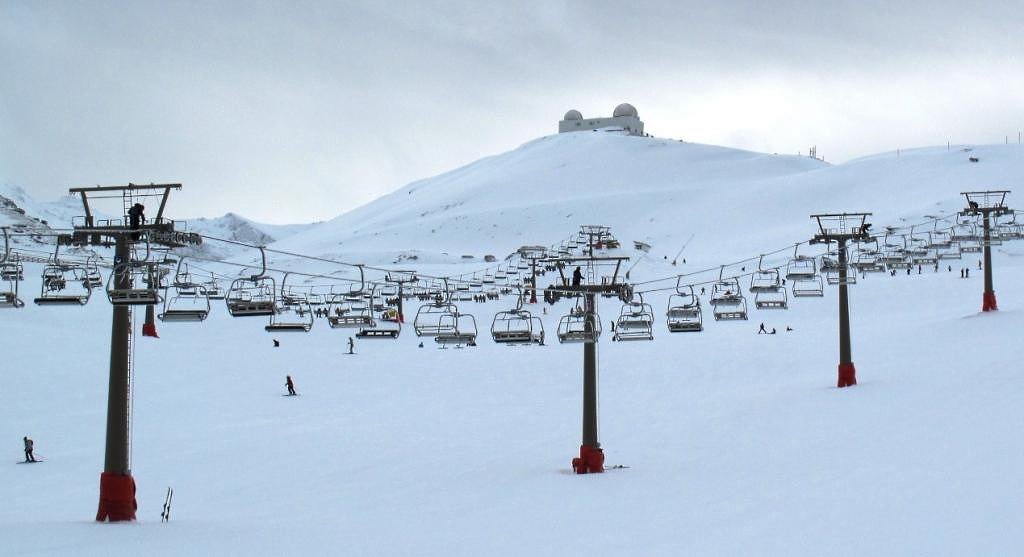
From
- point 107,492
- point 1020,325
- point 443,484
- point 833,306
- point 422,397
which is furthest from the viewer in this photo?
point 833,306

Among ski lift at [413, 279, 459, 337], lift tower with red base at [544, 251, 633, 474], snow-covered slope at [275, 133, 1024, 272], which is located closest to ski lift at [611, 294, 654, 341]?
lift tower with red base at [544, 251, 633, 474]

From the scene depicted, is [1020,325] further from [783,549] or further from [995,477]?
[783,549]

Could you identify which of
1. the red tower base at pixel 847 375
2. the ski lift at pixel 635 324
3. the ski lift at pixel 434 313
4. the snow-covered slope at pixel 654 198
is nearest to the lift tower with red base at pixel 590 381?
the ski lift at pixel 635 324

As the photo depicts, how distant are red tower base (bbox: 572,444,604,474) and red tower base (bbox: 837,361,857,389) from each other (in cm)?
1002

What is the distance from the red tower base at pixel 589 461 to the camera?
66.4 feet

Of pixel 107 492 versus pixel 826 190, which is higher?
pixel 826 190

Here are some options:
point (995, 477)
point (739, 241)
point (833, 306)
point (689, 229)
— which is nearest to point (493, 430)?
point (995, 477)

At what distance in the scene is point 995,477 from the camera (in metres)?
13.7

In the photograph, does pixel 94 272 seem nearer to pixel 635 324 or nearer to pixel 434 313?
pixel 434 313

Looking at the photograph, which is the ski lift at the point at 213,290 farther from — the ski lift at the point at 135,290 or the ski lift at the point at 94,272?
the ski lift at the point at 94,272

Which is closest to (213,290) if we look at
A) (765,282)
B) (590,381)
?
(590,381)

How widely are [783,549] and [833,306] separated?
138ft

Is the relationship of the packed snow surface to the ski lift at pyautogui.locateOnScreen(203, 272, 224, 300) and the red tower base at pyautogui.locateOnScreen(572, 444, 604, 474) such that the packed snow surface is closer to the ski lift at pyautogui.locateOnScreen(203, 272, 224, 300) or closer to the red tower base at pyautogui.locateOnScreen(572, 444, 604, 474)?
the red tower base at pyautogui.locateOnScreen(572, 444, 604, 474)

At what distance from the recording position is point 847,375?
2720cm
